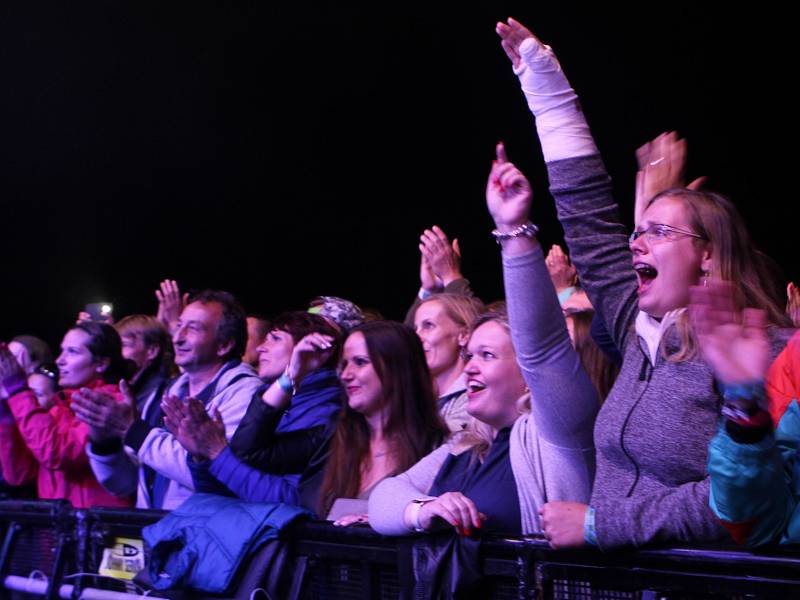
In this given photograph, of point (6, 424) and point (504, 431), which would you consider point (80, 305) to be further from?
point (504, 431)

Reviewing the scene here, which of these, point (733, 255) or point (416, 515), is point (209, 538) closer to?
point (416, 515)

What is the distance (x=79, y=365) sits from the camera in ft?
13.5

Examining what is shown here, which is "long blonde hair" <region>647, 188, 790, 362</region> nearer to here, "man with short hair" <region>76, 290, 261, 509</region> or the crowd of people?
Result: the crowd of people

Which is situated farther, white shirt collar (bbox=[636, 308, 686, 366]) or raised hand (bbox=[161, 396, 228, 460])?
raised hand (bbox=[161, 396, 228, 460])

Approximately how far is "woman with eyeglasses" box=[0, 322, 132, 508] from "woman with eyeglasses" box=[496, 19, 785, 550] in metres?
2.30

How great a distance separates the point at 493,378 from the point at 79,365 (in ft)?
7.58

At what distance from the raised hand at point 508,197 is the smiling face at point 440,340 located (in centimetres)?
119

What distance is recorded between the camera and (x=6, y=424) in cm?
409

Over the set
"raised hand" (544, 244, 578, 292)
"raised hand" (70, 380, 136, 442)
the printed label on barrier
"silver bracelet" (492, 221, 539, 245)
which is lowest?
the printed label on barrier

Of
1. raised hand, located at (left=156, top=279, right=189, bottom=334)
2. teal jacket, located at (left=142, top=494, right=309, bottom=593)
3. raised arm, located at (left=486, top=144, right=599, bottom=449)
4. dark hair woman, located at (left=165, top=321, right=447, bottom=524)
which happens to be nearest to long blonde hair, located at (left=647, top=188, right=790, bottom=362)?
raised arm, located at (left=486, top=144, right=599, bottom=449)

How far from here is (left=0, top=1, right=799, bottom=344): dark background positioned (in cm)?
546

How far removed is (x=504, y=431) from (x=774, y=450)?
0.93 meters

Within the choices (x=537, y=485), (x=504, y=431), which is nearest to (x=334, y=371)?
(x=504, y=431)

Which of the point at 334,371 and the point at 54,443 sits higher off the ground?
the point at 334,371
